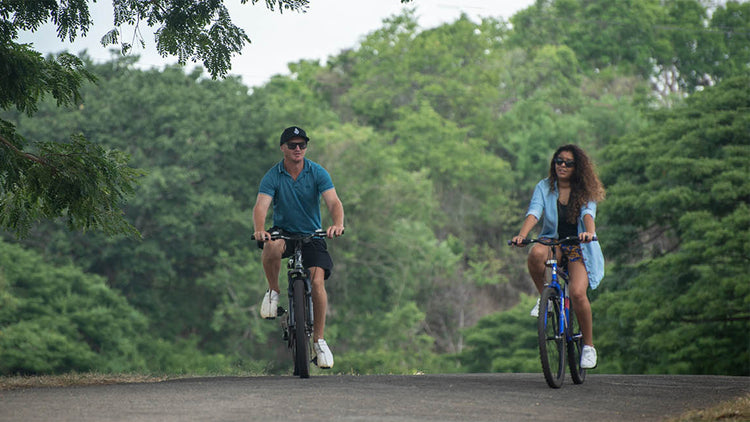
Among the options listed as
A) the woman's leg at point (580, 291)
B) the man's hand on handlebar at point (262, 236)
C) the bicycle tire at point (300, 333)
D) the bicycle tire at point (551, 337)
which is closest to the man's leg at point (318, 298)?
the bicycle tire at point (300, 333)

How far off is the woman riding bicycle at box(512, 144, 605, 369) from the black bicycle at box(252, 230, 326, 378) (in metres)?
1.75

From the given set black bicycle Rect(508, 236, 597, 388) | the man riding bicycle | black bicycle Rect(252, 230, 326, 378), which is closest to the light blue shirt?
black bicycle Rect(508, 236, 597, 388)

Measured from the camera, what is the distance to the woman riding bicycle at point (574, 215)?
933cm

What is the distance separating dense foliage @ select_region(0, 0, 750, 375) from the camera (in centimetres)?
2500

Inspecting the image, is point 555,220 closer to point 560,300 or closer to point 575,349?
point 560,300

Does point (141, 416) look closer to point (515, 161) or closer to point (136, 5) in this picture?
point (136, 5)

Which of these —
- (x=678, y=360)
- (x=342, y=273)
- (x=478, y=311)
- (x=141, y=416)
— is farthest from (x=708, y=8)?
(x=141, y=416)

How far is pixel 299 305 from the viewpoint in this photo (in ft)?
31.5

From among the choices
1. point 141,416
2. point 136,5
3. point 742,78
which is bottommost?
point 141,416

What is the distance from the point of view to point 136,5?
Answer: 38.5 feet

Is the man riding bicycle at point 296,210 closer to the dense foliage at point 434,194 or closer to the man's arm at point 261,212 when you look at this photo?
the man's arm at point 261,212

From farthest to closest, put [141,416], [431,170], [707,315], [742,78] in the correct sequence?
1. [431,170]
2. [742,78]
3. [707,315]
4. [141,416]

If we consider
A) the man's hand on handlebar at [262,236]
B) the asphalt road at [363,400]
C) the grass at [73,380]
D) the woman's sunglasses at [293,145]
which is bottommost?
the asphalt road at [363,400]

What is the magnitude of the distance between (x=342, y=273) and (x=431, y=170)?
14.9 meters
